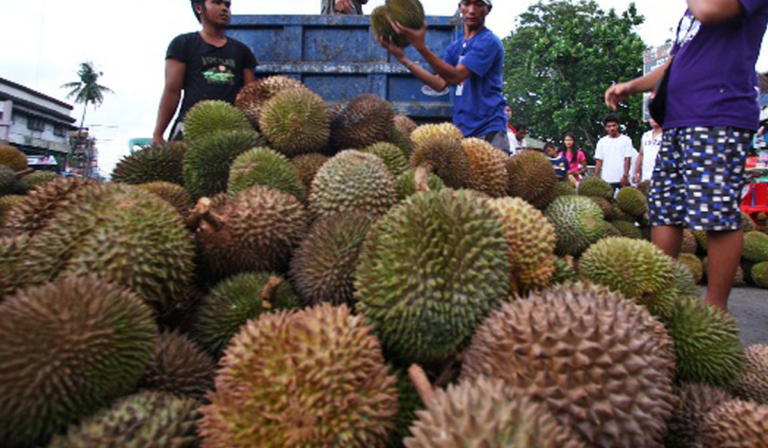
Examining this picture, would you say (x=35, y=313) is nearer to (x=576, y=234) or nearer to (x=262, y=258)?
(x=262, y=258)

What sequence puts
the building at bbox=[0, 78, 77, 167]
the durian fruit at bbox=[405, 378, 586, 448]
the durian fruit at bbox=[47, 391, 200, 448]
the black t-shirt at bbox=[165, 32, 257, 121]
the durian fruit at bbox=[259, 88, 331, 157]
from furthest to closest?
the building at bbox=[0, 78, 77, 167], the black t-shirt at bbox=[165, 32, 257, 121], the durian fruit at bbox=[259, 88, 331, 157], the durian fruit at bbox=[47, 391, 200, 448], the durian fruit at bbox=[405, 378, 586, 448]

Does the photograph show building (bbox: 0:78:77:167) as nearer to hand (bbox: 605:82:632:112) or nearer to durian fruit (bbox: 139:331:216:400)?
hand (bbox: 605:82:632:112)

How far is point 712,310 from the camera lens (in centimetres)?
193

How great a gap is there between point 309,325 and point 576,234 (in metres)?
2.13

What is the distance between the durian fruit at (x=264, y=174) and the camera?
2152 millimetres

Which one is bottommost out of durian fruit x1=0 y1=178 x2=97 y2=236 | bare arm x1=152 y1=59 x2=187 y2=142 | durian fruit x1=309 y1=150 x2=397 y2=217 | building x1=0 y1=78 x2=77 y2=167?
durian fruit x1=0 y1=178 x2=97 y2=236

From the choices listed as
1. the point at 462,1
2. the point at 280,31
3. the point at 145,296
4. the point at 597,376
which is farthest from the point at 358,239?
the point at 280,31

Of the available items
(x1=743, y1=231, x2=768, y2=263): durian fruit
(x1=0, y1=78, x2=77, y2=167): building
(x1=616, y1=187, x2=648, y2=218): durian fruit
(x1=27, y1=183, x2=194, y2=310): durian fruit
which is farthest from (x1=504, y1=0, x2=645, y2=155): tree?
(x1=0, y1=78, x2=77, y2=167): building

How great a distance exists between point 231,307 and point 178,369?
278 mm

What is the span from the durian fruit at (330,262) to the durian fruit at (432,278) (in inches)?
4.3

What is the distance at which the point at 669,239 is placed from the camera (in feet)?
11.4

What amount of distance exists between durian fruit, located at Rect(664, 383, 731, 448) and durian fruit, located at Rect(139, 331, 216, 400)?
142cm

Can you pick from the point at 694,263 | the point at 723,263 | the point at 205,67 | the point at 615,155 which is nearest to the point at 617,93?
the point at 723,263

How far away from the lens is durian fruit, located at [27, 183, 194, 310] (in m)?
1.49
